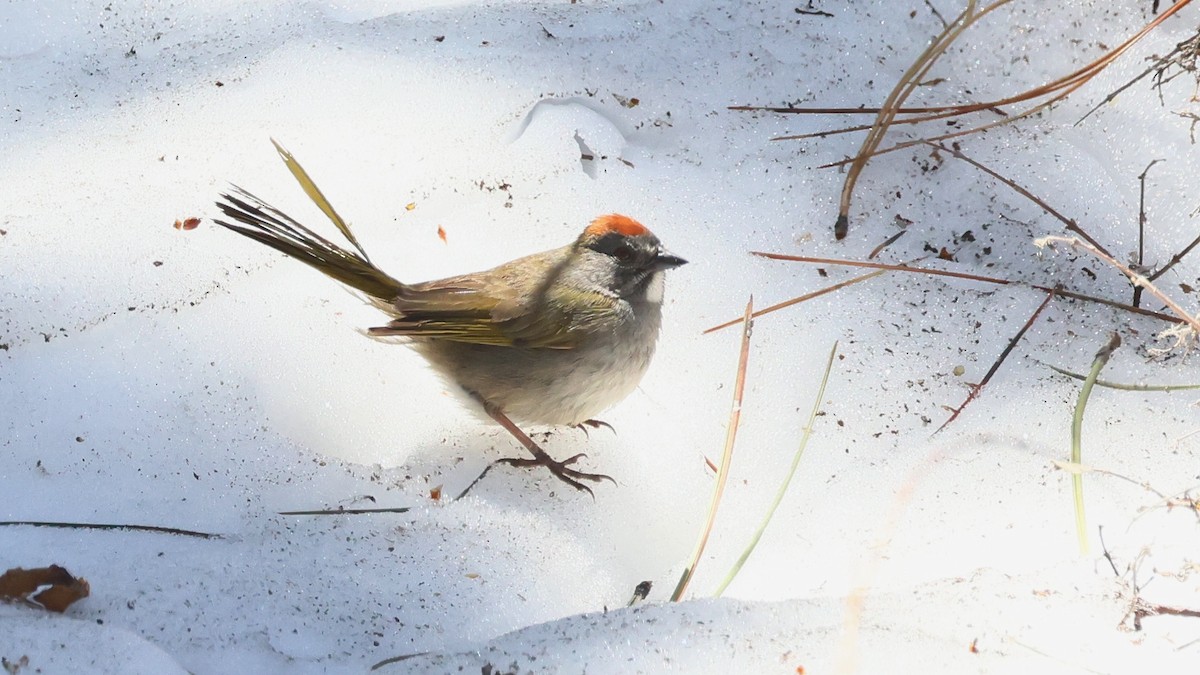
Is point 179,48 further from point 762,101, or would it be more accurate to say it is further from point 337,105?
point 762,101

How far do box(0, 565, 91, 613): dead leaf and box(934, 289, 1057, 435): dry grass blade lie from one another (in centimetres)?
244

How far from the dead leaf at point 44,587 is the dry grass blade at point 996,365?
8.01 feet

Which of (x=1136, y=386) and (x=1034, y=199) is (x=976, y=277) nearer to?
(x=1034, y=199)

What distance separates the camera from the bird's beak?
3.85m

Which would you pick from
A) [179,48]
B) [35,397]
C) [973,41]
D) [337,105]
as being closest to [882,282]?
[973,41]

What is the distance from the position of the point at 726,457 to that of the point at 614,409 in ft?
2.07

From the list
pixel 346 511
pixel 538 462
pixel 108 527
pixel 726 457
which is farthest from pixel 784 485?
pixel 108 527

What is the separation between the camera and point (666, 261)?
3.86 metres

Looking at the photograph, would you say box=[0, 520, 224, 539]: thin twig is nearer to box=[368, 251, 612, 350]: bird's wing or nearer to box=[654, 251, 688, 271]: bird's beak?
box=[368, 251, 612, 350]: bird's wing

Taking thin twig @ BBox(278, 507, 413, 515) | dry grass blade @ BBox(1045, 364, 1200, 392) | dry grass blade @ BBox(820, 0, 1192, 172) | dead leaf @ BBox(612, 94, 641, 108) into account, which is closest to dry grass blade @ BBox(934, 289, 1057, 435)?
dry grass blade @ BBox(1045, 364, 1200, 392)

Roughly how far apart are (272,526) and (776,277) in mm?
1913

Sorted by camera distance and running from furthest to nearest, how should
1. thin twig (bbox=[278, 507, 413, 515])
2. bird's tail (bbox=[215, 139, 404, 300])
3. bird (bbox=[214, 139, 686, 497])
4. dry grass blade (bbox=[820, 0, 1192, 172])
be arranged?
1. dry grass blade (bbox=[820, 0, 1192, 172])
2. bird (bbox=[214, 139, 686, 497])
3. bird's tail (bbox=[215, 139, 404, 300])
4. thin twig (bbox=[278, 507, 413, 515])

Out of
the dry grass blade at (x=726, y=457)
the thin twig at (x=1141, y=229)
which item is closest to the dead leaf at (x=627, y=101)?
the dry grass blade at (x=726, y=457)

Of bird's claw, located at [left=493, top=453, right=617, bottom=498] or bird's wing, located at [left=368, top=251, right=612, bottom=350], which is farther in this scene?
bird's wing, located at [left=368, top=251, right=612, bottom=350]
